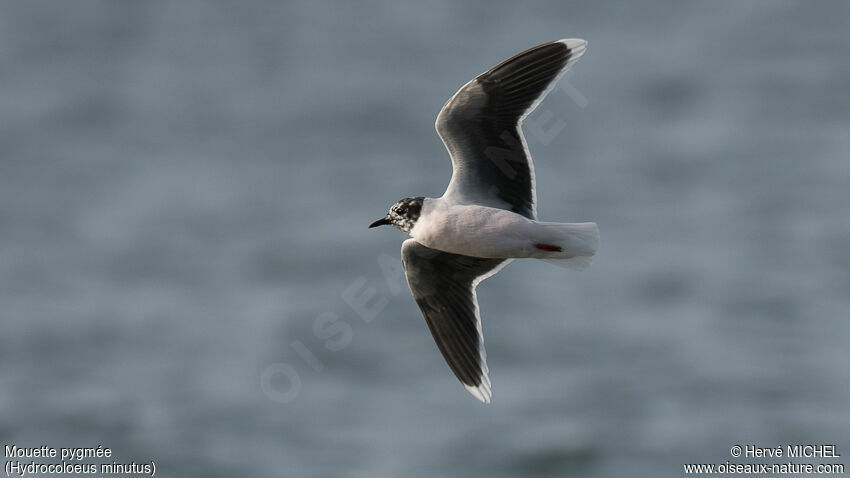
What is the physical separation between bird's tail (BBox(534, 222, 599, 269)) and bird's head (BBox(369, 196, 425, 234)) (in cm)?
110

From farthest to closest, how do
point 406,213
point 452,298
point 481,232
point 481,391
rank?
point 452,298
point 481,391
point 406,213
point 481,232

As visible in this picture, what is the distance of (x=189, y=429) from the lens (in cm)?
3494

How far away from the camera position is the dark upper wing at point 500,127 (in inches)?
419

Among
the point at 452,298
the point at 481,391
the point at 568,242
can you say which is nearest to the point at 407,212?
the point at 452,298

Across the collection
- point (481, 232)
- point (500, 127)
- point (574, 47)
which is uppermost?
point (574, 47)

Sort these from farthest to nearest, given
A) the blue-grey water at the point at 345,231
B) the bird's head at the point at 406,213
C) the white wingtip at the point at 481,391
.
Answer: the blue-grey water at the point at 345,231 → the white wingtip at the point at 481,391 → the bird's head at the point at 406,213

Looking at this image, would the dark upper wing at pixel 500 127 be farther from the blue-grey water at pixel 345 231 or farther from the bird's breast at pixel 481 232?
the blue-grey water at pixel 345 231

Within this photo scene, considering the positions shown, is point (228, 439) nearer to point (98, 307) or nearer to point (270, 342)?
point (270, 342)

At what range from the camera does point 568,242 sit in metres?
10.2

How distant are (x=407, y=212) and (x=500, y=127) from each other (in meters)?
1.14

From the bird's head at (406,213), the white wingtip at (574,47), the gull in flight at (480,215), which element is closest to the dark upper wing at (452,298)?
the gull in flight at (480,215)

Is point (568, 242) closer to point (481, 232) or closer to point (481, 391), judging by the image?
point (481, 232)

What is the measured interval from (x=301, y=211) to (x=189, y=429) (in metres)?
12.8

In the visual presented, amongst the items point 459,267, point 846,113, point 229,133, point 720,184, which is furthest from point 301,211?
point 459,267
